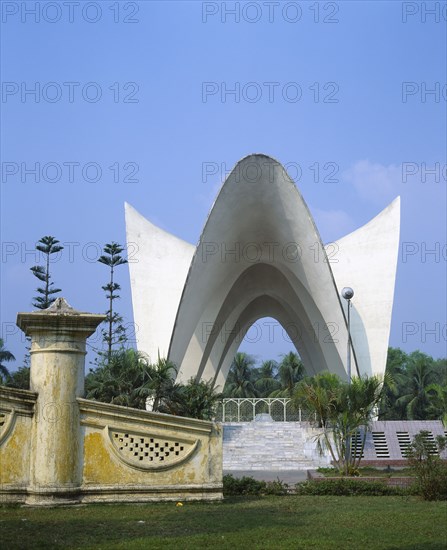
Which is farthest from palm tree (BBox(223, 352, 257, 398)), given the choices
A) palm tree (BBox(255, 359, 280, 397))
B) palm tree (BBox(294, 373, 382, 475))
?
palm tree (BBox(294, 373, 382, 475))

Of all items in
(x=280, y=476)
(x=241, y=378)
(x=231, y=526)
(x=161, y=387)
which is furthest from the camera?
(x=241, y=378)

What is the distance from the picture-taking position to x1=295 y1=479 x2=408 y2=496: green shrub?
901cm

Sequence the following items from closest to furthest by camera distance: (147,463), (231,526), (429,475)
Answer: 1. (231,526)
2. (147,463)
3. (429,475)

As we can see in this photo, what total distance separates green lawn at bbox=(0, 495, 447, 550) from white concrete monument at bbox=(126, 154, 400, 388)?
696 inches

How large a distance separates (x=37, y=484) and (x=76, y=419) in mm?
678

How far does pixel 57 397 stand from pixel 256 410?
2046cm

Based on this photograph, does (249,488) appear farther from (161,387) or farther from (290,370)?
(290,370)

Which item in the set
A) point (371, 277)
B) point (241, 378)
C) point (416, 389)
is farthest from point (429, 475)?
point (241, 378)

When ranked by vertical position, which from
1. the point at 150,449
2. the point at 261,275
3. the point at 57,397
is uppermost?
the point at 261,275

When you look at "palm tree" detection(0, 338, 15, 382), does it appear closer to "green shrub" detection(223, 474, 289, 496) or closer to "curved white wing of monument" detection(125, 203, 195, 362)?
"curved white wing of monument" detection(125, 203, 195, 362)

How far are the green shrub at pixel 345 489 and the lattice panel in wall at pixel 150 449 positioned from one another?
2266mm

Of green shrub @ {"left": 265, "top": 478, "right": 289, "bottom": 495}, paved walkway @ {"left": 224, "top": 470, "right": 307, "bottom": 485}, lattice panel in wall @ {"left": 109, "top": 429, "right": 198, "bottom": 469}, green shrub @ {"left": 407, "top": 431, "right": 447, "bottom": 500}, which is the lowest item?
paved walkway @ {"left": 224, "top": 470, "right": 307, "bottom": 485}

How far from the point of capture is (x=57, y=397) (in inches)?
280

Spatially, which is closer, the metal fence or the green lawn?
the green lawn
